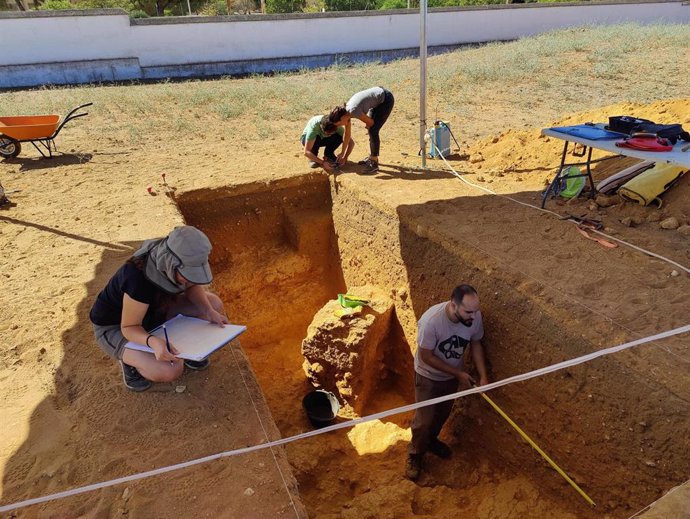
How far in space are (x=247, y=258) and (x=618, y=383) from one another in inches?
207

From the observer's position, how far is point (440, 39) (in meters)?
21.5

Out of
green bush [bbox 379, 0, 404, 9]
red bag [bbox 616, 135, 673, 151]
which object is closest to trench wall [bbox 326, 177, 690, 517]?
red bag [bbox 616, 135, 673, 151]

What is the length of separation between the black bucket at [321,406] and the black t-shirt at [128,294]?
247 centimetres

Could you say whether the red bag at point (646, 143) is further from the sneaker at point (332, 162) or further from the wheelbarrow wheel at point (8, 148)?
the wheelbarrow wheel at point (8, 148)

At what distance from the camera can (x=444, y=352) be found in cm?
385

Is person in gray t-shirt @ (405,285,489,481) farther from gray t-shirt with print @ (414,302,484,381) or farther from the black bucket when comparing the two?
the black bucket

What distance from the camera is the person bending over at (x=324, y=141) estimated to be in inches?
263

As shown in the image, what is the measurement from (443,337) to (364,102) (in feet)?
12.6

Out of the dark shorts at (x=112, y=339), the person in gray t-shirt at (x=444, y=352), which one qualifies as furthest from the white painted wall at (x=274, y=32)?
the person in gray t-shirt at (x=444, y=352)

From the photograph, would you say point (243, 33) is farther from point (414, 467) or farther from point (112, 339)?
point (414, 467)

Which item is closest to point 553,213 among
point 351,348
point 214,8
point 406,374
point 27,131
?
point 406,374

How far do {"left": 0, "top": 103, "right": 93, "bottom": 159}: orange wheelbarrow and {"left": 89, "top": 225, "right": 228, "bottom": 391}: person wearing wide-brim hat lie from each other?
6.43 meters

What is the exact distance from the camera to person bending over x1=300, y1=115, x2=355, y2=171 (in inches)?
263

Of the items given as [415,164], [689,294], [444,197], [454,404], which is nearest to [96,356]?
[454,404]
